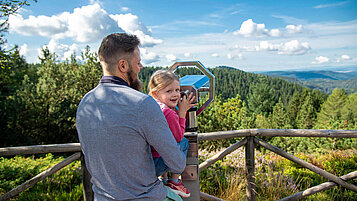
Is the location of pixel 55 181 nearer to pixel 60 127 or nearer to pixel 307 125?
pixel 60 127

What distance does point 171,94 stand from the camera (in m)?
1.63

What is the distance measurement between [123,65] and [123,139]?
0.37m

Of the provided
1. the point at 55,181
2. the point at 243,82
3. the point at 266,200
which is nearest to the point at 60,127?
the point at 55,181

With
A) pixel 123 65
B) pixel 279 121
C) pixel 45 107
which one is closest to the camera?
pixel 123 65

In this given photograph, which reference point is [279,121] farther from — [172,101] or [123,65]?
[123,65]

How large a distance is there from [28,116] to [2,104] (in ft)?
5.62

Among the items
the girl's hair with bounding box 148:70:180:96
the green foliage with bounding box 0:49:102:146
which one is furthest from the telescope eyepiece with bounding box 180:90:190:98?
the green foliage with bounding box 0:49:102:146

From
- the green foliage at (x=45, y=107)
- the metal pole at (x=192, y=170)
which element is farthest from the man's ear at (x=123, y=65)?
the green foliage at (x=45, y=107)

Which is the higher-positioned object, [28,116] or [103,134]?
[103,134]

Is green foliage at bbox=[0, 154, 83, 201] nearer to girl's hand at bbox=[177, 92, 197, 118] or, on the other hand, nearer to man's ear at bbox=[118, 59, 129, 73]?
girl's hand at bbox=[177, 92, 197, 118]

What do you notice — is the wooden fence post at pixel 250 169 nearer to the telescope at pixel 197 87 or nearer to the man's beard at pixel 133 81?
the telescope at pixel 197 87

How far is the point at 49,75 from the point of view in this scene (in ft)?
54.6

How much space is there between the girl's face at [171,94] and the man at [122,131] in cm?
34

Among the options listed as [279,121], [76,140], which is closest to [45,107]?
[76,140]
